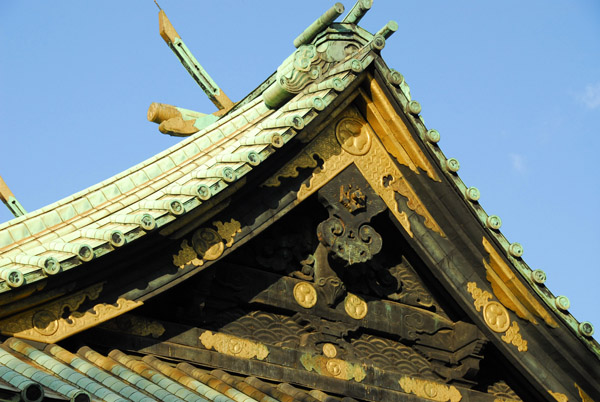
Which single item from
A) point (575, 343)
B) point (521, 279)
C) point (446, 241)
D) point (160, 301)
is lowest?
point (575, 343)

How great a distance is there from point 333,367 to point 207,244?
67.3 inches

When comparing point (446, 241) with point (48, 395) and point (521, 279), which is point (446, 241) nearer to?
point (521, 279)

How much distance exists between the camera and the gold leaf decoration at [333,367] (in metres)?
8.84

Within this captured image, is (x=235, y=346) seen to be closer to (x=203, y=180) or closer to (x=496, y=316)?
(x=203, y=180)

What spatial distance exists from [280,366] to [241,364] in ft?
1.34

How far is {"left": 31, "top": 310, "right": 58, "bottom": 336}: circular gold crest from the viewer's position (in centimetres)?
743

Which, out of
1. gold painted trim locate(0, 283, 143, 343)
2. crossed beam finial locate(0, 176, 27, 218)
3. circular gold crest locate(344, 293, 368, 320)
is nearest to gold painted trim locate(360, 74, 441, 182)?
circular gold crest locate(344, 293, 368, 320)

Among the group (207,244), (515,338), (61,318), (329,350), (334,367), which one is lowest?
(515,338)

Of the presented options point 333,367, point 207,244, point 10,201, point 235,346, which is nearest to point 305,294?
point 333,367

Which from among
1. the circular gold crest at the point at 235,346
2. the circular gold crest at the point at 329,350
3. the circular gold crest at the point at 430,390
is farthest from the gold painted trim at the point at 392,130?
the circular gold crest at the point at 235,346

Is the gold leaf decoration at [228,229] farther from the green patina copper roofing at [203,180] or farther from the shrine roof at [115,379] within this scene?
the shrine roof at [115,379]

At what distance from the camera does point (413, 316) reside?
32.2ft

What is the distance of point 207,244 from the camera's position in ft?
27.2

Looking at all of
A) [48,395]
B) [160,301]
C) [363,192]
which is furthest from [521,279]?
[48,395]
